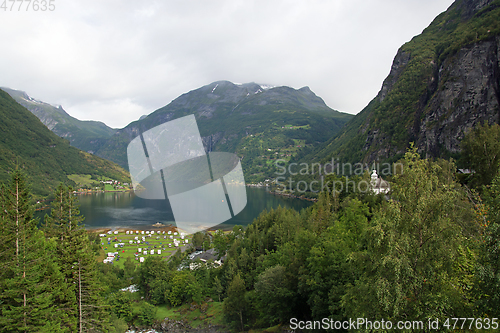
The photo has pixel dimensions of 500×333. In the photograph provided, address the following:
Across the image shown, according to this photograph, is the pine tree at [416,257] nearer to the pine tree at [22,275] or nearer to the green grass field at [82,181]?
the pine tree at [22,275]

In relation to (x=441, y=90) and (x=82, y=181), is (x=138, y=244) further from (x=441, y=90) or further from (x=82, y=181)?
(x=82, y=181)

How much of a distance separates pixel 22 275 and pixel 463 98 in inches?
3975

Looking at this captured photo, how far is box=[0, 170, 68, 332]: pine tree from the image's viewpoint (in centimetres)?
1263

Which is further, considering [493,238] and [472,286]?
[472,286]

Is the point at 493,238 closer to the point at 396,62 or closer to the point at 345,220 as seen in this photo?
the point at 345,220

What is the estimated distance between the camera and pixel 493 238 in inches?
291

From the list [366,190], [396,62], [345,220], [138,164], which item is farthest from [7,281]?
[396,62]

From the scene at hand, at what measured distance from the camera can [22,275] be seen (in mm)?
13055

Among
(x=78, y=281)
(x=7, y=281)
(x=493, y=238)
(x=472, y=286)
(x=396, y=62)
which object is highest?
(x=396, y=62)

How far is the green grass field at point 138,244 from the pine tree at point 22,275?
41.4 meters

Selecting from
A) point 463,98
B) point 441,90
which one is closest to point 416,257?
point 463,98

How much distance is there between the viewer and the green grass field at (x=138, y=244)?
5583cm

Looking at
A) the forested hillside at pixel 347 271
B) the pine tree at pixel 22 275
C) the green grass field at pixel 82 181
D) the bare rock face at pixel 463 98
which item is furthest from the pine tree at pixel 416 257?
the green grass field at pixel 82 181

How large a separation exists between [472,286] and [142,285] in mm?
42422
